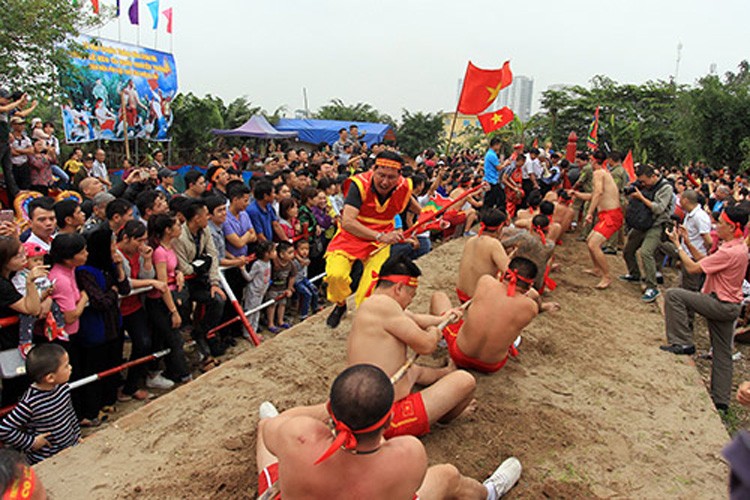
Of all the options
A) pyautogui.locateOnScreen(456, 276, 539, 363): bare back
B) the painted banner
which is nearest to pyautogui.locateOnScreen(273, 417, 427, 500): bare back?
pyautogui.locateOnScreen(456, 276, 539, 363): bare back

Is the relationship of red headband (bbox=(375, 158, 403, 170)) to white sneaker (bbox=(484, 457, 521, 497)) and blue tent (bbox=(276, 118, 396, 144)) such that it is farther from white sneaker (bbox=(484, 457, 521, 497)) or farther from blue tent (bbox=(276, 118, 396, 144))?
blue tent (bbox=(276, 118, 396, 144))

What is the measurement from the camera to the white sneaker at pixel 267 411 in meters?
3.45

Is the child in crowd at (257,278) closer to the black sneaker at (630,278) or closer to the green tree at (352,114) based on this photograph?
the black sneaker at (630,278)

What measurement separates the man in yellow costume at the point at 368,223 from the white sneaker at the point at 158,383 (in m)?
1.68

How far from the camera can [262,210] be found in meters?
5.88

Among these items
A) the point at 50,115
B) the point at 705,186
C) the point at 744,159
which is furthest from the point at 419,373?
the point at 744,159

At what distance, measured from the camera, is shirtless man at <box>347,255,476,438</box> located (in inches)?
124

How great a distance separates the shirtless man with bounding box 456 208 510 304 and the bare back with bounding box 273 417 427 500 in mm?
3184

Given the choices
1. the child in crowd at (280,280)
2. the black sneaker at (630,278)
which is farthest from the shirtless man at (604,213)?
the child in crowd at (280,280)

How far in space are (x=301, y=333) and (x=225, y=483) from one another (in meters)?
2.23

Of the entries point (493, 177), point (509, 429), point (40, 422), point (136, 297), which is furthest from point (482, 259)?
point (493, 177)

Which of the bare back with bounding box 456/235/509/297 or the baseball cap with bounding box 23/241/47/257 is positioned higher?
the baseball cap with bounding box 23/241/47/257

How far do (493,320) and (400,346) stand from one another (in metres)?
1.12

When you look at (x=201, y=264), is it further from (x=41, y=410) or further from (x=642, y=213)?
(x=642, y=213)
